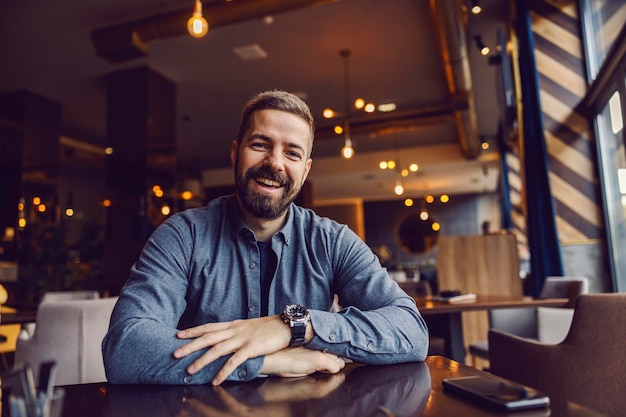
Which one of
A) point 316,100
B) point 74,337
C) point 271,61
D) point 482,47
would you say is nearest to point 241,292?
point 74,337

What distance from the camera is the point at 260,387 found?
3.28 feet

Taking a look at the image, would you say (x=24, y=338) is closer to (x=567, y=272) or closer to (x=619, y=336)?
(x=619, y=336)

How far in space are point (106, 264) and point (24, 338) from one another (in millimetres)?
2867

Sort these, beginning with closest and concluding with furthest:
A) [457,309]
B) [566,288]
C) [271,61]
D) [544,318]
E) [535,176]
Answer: [457,309] → [544,318] → [566,288] → [535,176] → [271,61]

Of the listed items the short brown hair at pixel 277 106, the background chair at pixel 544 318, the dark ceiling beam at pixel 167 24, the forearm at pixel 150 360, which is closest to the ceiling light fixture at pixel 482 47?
the dark ceiling beam at pixel 167 24

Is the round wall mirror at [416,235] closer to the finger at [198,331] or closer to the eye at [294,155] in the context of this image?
the eye at [294,155]

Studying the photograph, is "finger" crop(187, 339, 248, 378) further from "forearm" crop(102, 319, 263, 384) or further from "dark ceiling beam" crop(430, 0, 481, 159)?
"dark ceiling beam" crop(430, 0, 481, 159)

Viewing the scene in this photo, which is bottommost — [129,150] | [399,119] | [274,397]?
[274,397]

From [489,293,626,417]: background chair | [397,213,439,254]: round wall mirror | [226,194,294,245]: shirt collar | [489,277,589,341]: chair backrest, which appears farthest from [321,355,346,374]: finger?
[397,213,439,254]: round wall mirror

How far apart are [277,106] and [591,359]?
1422 millimetres

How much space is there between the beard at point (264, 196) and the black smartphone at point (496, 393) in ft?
2.67

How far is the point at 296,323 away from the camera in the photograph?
1.21 metres

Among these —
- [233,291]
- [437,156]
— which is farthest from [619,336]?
[437,156]

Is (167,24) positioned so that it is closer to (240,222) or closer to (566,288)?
(240,222)
